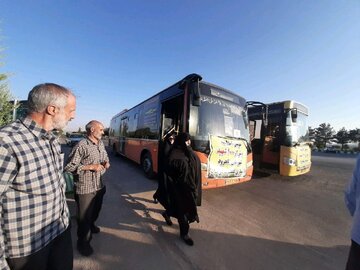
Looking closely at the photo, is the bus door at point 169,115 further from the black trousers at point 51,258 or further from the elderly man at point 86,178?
the black trousers at point 51,258

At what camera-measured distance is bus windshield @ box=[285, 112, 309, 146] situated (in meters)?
7.76

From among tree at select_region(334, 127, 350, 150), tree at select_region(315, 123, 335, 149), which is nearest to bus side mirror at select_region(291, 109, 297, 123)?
tree at select_region(334, 127, 350, 150)

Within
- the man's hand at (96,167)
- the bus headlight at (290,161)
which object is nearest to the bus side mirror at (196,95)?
the man's hand at (96,167)

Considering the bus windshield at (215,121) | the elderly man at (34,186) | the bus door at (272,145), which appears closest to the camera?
the elderly man at (34,186)

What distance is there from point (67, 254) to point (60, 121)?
1.14 m

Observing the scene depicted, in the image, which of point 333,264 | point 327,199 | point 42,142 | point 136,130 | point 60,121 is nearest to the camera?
point 42,142

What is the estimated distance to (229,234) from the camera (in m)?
3.63

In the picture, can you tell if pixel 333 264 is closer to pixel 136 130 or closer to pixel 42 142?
pixel 42 142

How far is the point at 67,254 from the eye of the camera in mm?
1744

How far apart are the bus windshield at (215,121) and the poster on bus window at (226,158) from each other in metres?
0.21

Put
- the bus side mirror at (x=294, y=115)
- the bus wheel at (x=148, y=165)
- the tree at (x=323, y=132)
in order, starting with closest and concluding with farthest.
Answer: the bus wheel at (x=148, y=165)
the bus side mirror at (x=294, y=115)
the tree at (x=323, y=132)

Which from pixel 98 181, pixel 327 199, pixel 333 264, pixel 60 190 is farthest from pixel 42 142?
pixel 327 199

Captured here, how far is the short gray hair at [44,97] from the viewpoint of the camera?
4.85 feet

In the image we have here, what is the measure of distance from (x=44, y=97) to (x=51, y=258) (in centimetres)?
127
